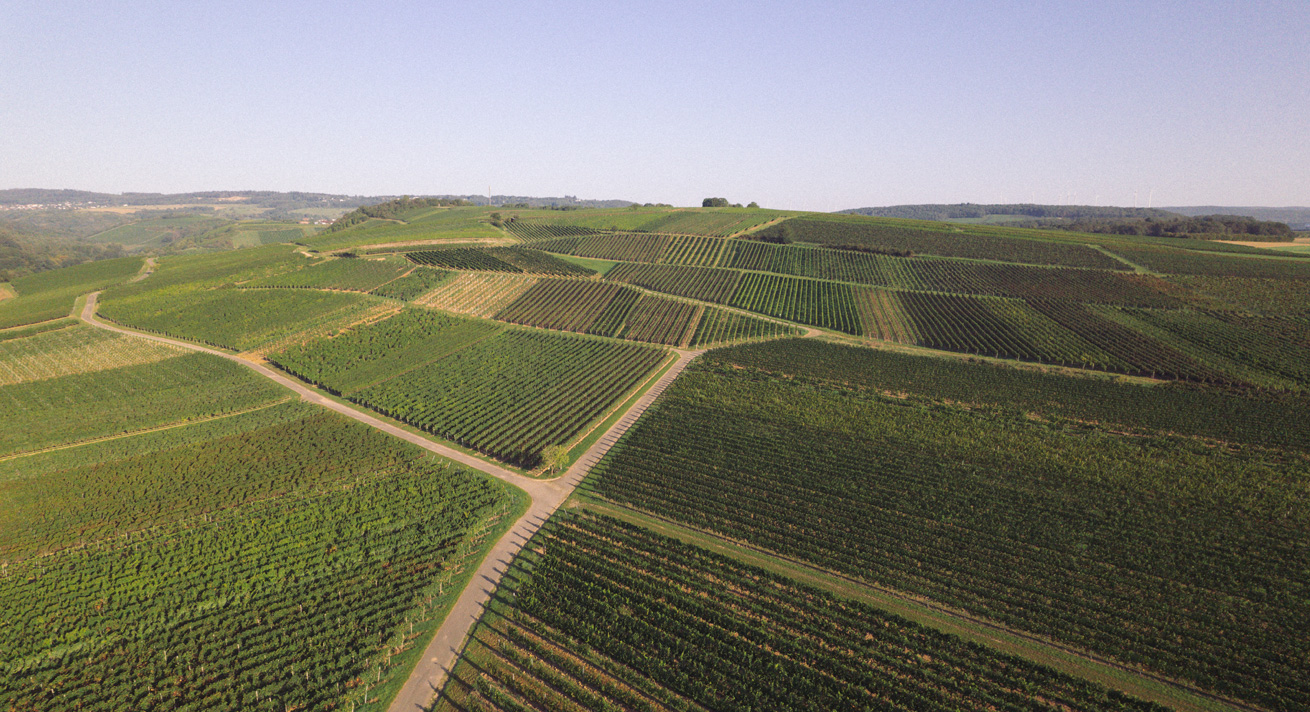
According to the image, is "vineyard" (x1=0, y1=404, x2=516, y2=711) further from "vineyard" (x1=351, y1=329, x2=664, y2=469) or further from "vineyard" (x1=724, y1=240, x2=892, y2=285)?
"vineyard" (x1=724, y1=240, x2=892, y2=285)

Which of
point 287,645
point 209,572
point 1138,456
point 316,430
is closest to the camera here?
point 287,645

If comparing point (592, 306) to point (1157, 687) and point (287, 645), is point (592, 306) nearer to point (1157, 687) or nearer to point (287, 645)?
point (287, 645)

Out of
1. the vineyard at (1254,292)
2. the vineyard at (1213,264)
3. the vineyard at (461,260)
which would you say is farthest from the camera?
the vineyard at (461,260)

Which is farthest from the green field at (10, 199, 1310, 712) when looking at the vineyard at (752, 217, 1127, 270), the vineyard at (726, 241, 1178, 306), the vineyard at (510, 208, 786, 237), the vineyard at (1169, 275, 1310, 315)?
the vineyard at (510, 208, 786, 237)

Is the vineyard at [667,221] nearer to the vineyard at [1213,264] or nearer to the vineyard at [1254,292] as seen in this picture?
the vineyard at [1213,264]

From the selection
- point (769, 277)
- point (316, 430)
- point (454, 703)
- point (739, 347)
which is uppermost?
point (769, 277)

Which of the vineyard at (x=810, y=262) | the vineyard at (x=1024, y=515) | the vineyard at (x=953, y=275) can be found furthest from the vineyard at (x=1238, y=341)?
the vineyard at (x=810, y=262)

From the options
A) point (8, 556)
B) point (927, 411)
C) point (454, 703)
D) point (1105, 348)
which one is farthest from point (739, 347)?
point (8, 556)
